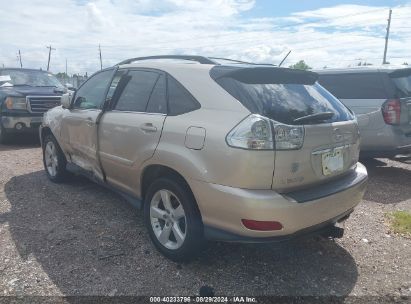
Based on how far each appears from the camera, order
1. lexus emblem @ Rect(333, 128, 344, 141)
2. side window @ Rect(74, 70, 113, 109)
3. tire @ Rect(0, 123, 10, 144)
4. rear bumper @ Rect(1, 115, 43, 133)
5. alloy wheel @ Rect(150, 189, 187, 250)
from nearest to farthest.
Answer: lexus emblem @ Rect(333, 128, 344, 141) → alloy wheel @ Rect(150, 189, 187, 250) → side window @ Rect(74, 70, 113, 109) → rear bumper @ Rect(1, 115, 43, 133) → tire @ Rect(0, 123, 10, 144)

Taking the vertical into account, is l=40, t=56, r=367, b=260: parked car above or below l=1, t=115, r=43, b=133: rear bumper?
above

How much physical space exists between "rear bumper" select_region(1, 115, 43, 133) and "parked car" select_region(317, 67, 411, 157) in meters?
6.66

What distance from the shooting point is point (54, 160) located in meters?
5.36

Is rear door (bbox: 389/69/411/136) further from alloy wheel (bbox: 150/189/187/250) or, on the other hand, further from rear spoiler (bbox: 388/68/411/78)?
alloy wheel (bbox: 150/189/187/250)

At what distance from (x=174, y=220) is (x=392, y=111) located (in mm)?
4168

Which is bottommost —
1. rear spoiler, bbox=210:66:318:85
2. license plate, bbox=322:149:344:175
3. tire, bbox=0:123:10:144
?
tire, bbox=0:123:10:144

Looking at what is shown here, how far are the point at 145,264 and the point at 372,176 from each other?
4.50m

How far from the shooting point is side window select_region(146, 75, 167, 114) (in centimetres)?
321

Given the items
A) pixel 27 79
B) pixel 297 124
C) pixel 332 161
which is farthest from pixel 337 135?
pixel 27 79

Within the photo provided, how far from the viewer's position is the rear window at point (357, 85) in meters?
5.88

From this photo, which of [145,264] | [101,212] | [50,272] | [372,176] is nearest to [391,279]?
[145,264]

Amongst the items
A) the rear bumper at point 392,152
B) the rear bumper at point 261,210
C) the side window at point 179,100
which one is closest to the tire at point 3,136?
the side window at point 179,100

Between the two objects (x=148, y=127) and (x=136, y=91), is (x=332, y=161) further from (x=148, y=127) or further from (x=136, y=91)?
(x=136, y=91)

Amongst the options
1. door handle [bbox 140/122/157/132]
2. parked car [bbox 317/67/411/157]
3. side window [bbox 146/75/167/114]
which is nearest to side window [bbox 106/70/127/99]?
side window [bbox 146/75/167/114]
